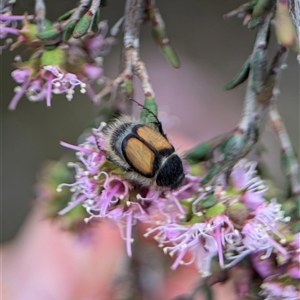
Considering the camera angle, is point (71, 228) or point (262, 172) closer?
point (262, 172)

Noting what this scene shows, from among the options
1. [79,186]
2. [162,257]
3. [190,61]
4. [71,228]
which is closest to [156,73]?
[190,61]

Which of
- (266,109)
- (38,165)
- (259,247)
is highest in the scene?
(266,109)

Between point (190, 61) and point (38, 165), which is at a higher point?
point (190, 61)

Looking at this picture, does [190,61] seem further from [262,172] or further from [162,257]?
[262,172]

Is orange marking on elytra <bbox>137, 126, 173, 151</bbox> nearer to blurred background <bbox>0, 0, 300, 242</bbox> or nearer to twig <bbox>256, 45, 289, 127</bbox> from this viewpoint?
twig <bbox>256, 45, 289, 127</bbox>

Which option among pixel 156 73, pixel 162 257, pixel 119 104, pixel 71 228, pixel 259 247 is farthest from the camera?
pixel 156 73

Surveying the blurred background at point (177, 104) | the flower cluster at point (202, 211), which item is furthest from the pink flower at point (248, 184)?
the blurred background at point (177, 104)

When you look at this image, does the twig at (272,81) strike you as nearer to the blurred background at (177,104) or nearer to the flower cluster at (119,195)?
the flower cluster at (119,195)
